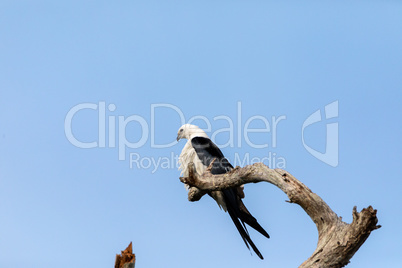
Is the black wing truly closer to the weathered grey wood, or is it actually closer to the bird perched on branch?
the bird perched on branch

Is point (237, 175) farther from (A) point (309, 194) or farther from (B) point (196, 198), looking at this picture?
(B) point (196, 198)

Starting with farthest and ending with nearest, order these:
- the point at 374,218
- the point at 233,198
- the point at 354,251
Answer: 1. the point at 233,198
2. the point at 354,251
3. the point at 374,218

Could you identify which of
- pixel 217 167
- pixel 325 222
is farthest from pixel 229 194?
pixel 325 222

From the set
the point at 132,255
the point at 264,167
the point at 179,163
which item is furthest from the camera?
the point at 179,163

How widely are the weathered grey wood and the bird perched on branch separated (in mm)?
1035

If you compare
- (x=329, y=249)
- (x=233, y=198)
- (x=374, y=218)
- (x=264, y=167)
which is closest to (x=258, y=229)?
(x=233, y=198)

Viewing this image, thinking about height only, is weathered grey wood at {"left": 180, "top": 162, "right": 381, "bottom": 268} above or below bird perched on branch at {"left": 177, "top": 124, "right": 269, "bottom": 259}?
below

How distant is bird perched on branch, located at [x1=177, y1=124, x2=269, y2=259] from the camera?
5819 mm

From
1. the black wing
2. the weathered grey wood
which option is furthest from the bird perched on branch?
the weathered grey wood

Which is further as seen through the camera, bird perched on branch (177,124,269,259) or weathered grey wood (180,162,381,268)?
bird perched on branch (177,124,269,259)

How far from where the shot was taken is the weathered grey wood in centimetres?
381

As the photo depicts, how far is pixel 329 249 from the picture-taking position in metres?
Result: 4.01

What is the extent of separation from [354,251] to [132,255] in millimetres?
2021

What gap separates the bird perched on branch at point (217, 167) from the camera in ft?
19.1
